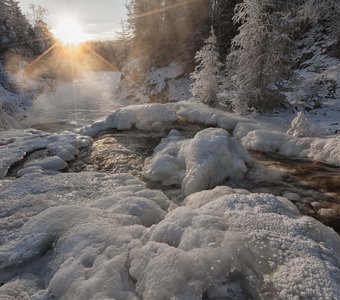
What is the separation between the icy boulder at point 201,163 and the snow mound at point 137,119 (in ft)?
12.4

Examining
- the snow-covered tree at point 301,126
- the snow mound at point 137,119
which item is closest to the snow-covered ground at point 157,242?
the snow-covered tree at point 301,126

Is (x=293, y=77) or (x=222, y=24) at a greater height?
(x=222, y=24)

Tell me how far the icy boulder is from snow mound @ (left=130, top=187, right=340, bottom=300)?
244 cm

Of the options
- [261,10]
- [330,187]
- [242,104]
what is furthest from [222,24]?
[330,187]

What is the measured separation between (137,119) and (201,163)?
589cm

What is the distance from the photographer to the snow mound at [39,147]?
902cm

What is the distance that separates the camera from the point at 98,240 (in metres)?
4.73

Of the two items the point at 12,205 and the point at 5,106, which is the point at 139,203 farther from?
the point at 5,106

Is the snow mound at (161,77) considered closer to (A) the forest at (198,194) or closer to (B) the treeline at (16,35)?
(A) the forest at (198,194)

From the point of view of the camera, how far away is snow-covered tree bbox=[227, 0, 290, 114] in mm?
14180

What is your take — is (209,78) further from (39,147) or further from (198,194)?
(198,194)

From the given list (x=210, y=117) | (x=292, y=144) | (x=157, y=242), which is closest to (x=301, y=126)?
(x=292, y=144)

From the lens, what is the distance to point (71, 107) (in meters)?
31.4

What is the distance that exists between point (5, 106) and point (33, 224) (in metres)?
23.2
